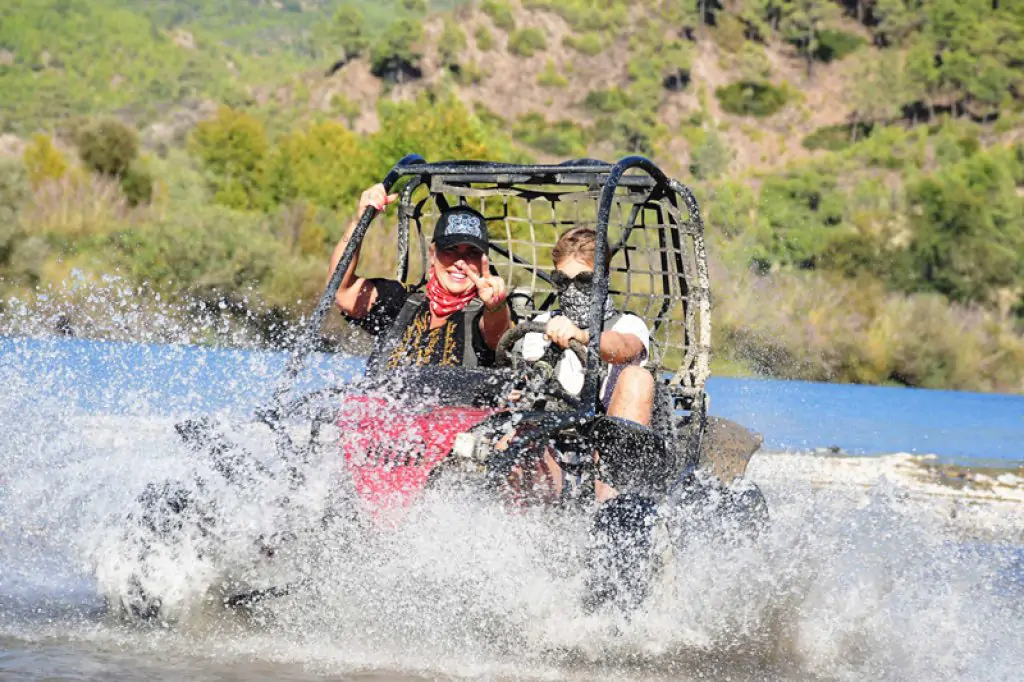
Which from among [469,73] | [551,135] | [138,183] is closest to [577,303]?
[138,183]

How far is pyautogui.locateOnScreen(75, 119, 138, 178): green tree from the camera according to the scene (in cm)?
4144

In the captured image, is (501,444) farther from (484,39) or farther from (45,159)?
(484,39)

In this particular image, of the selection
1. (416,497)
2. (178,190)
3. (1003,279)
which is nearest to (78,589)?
(416,497)

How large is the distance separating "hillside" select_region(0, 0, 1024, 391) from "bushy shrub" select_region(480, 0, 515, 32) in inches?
8.9

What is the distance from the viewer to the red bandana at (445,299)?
258 inches

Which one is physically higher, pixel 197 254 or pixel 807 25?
pixel 807 25

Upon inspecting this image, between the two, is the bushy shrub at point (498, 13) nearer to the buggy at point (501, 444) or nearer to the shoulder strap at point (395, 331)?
the shoulder strap at point (395, 331)

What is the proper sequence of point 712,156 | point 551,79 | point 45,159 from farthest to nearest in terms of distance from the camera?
point 551,79 < point 712,156 < point 45,159

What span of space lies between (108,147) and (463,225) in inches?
1485

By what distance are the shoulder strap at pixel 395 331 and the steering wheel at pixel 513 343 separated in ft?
1.69

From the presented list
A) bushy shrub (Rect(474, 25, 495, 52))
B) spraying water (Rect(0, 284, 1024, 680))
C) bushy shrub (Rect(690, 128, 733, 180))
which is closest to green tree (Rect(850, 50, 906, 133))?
bushy shrub (Rect(690, 128, 733, 180))

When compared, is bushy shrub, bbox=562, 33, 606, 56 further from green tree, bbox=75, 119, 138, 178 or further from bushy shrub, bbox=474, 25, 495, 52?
green tree, bbox=75, 119, 138, 178

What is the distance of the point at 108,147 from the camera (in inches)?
1649

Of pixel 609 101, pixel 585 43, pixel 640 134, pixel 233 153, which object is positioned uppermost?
pixel 585 43
